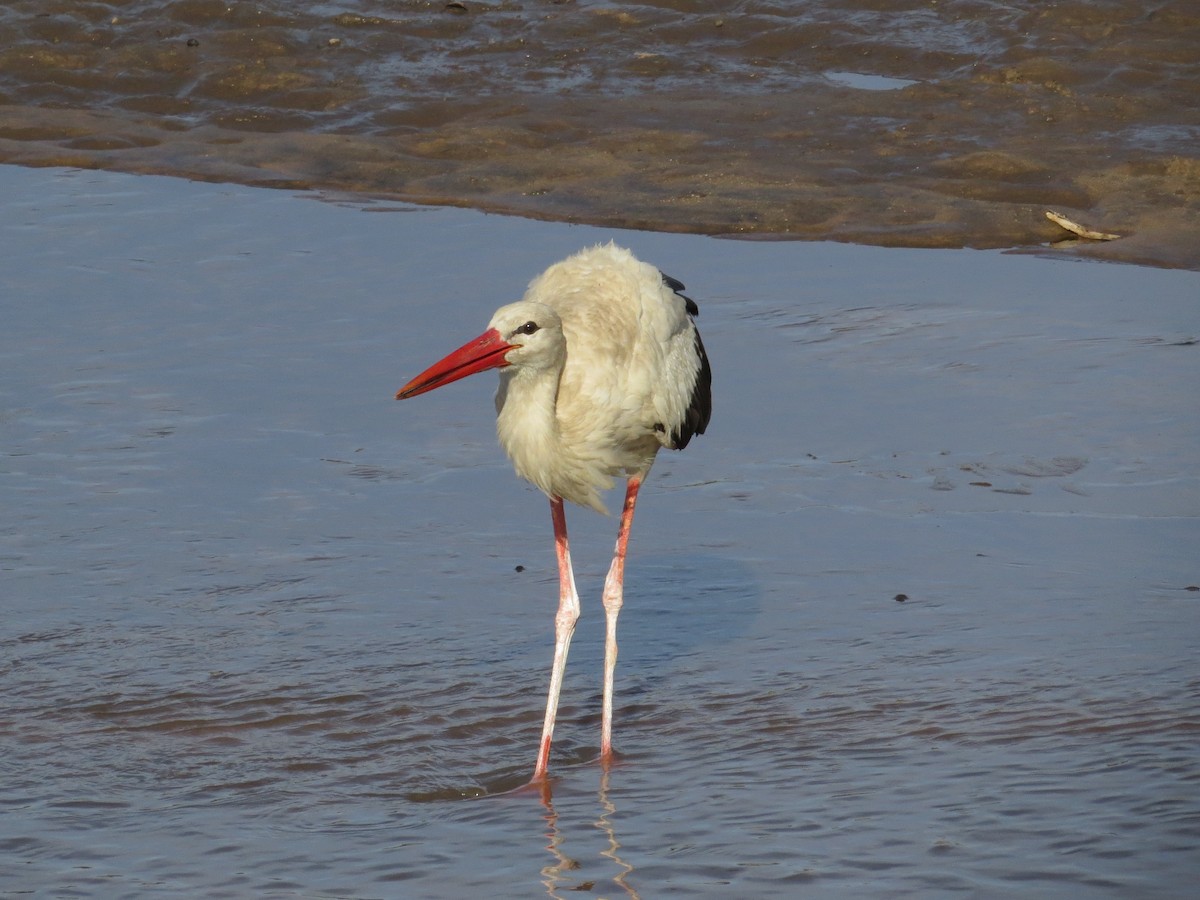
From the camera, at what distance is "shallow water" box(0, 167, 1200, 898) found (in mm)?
4609

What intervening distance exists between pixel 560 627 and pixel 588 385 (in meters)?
0.91

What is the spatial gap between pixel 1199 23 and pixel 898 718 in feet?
37.1

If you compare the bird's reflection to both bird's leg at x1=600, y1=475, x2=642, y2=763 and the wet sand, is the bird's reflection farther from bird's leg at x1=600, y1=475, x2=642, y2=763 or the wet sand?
the wet sand

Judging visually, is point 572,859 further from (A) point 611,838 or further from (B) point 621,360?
(B) point 621,360

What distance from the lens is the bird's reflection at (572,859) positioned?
174 inches

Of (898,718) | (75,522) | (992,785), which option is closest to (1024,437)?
(898,718)

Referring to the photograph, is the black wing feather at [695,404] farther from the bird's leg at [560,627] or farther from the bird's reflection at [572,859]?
the bird's reflection at [572,859]

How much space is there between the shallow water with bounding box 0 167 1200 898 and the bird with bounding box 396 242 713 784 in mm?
414

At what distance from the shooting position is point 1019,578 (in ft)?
20.4

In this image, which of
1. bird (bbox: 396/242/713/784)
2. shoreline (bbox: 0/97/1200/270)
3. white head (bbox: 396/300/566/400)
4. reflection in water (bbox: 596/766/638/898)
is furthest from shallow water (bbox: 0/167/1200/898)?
white head (bbox: 396/300/566/400)

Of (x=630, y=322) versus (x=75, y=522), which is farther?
(x=75, y=522)

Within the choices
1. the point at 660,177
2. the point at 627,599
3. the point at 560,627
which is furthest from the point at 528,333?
the point at 660,177

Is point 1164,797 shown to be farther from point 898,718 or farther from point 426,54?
point 426,54

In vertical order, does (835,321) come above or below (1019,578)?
above
